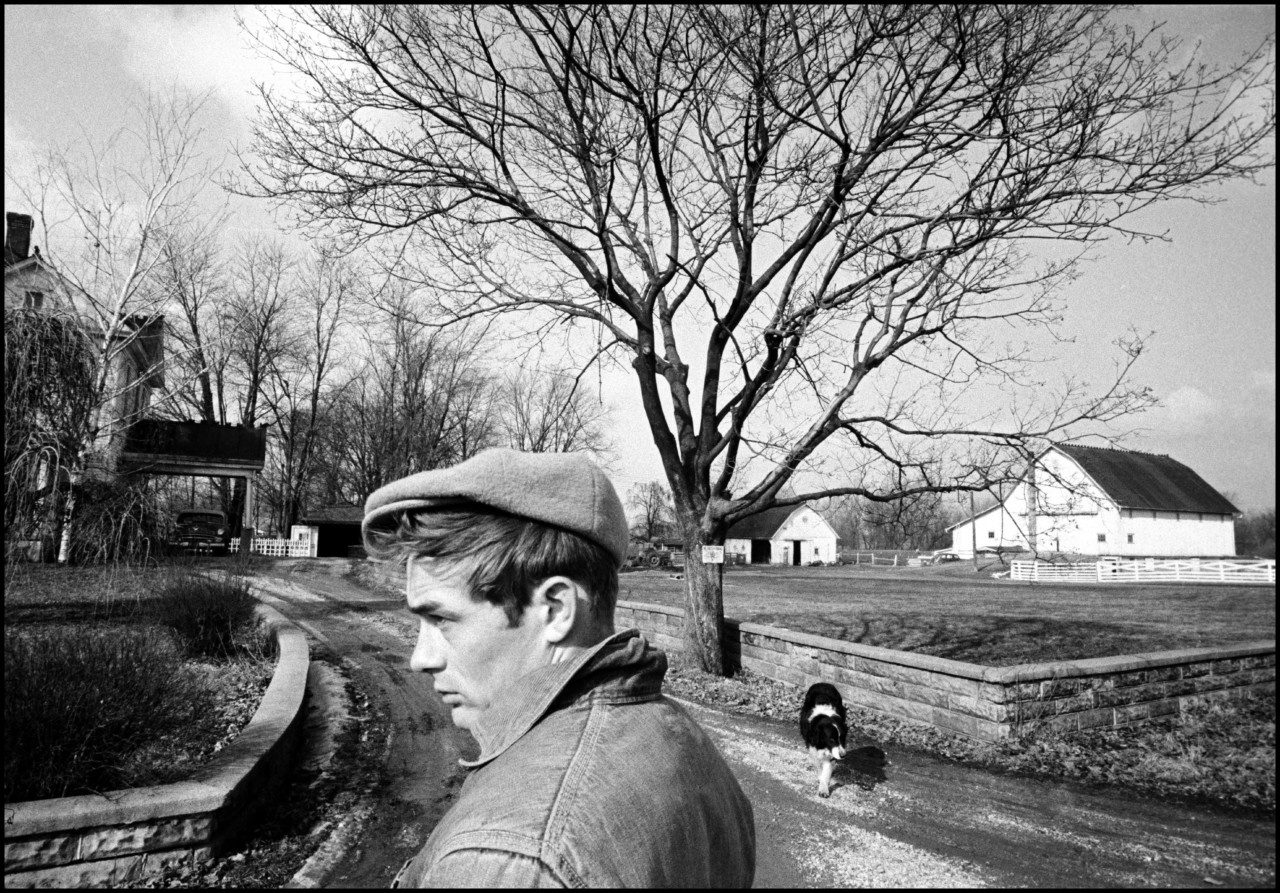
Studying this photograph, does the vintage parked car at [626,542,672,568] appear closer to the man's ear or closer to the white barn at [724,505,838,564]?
the white barn at [724,505,838,564]

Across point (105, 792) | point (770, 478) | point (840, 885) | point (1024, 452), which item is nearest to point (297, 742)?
point (105, 792)

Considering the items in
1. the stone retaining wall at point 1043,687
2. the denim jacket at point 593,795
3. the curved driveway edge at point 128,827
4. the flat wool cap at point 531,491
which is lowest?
the curved driveway edge at point 128,827

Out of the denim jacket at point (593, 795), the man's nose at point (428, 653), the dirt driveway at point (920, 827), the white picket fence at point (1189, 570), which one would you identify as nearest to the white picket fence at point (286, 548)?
the dirt driveway at point (920, 827)

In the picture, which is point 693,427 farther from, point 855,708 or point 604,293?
point 855,708

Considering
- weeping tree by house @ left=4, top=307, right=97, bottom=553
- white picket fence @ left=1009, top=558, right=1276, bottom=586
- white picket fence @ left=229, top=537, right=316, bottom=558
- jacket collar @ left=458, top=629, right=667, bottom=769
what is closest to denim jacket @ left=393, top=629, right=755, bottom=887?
jacket collar @ left=458, top=629, right=667, bottom=769

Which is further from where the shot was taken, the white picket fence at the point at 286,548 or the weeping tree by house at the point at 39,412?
the white picket fence at the point at 286,548

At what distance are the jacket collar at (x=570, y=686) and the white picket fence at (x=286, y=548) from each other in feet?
105

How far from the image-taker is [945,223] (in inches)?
318

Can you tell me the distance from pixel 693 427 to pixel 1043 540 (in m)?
4.56

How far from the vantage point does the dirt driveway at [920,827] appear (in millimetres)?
3928

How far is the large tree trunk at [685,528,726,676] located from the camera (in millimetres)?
9555

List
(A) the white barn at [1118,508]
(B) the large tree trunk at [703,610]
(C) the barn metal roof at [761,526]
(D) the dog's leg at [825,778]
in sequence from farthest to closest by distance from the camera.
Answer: (C) the barn metal roof at [761,526]
(B) the large tree trunk at [703,610]
(D) the dog's leg at [825,778]
(A) the white barn at [1118,508]

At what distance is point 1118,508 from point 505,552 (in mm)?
4807

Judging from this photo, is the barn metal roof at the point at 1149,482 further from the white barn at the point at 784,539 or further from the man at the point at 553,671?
the white barn at the point at 784,539
